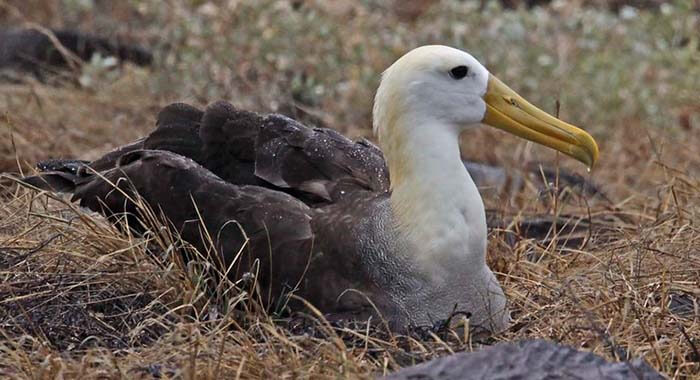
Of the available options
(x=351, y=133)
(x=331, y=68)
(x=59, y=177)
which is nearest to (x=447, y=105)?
(x=59, y=177)

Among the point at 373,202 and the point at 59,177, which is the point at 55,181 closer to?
the point at 59,177

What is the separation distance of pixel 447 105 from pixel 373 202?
37cm

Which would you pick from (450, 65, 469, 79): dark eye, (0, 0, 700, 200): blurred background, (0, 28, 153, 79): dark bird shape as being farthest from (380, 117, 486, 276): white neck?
(0, 28, 153, 79): dark bird shape

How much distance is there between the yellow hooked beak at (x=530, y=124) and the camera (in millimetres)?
4359

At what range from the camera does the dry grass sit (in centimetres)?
380

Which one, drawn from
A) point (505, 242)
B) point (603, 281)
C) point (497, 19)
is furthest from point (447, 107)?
point (497, 19)

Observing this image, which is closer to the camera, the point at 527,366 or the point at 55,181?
the point at 527,366

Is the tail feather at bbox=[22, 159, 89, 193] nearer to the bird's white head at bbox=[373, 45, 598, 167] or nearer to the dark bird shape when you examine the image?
the bird's white head at bbox=[373, 45, 598, 167]

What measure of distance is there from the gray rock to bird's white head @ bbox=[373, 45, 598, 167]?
42.1 inches

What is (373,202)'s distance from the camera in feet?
14.2

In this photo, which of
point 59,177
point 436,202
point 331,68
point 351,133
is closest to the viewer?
point 436,202

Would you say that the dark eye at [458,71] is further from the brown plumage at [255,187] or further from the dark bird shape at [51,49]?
the dark bird shape at [51,49]

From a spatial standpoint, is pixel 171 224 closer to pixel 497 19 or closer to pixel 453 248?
pixel 453 248

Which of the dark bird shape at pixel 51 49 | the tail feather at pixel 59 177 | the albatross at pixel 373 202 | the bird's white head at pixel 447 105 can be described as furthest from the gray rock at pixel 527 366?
the dark bird shape at pixel 51 49
